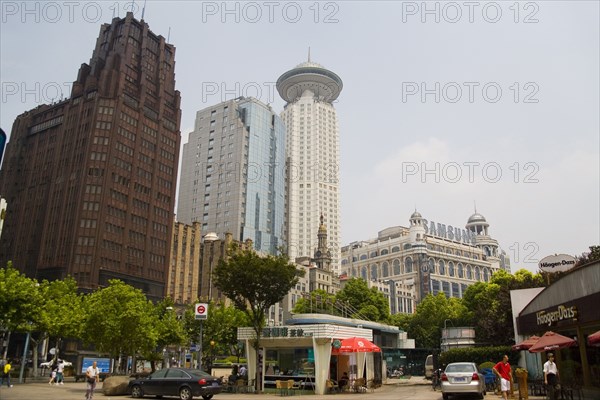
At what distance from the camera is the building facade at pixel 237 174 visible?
140250mm

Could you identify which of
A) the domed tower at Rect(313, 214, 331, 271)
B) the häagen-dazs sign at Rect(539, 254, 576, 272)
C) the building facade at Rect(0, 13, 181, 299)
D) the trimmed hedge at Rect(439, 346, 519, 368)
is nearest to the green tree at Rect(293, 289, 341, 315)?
the building facade at Rect(0, 13, 181, 299)

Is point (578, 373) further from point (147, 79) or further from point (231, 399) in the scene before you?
point (147, 79)

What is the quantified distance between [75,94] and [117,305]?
71.5 metres

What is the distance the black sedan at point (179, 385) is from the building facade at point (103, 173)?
5831 cm

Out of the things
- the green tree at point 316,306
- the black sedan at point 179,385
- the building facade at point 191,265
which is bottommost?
the black sedan at point 179,385

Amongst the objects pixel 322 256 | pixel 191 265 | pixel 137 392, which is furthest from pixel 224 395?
pixel 322 256

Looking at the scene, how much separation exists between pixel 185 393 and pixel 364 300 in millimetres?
62444

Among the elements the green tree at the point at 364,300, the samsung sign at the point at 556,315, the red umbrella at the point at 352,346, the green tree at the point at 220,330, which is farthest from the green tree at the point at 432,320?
the samsung sign at the point at 556,315

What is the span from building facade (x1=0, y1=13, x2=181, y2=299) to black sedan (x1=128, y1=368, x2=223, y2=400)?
58.3 meters

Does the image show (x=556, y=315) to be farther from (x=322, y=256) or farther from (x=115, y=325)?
(x=322, y=256)

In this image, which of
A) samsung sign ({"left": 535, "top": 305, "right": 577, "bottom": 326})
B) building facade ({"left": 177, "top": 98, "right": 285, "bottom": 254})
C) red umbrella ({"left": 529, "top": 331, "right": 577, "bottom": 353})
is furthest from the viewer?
building facade ({"left": 177, "top": 98, "right": 285, "bottom": 254})

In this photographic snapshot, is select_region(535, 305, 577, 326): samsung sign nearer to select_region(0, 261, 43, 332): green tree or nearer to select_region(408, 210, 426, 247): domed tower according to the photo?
select_region(0, 261, 43, 332): green tree

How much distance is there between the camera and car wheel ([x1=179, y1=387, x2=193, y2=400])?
2395 cm

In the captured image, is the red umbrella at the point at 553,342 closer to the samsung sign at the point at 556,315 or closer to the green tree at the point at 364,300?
the samsung sign at the point at 556,315
